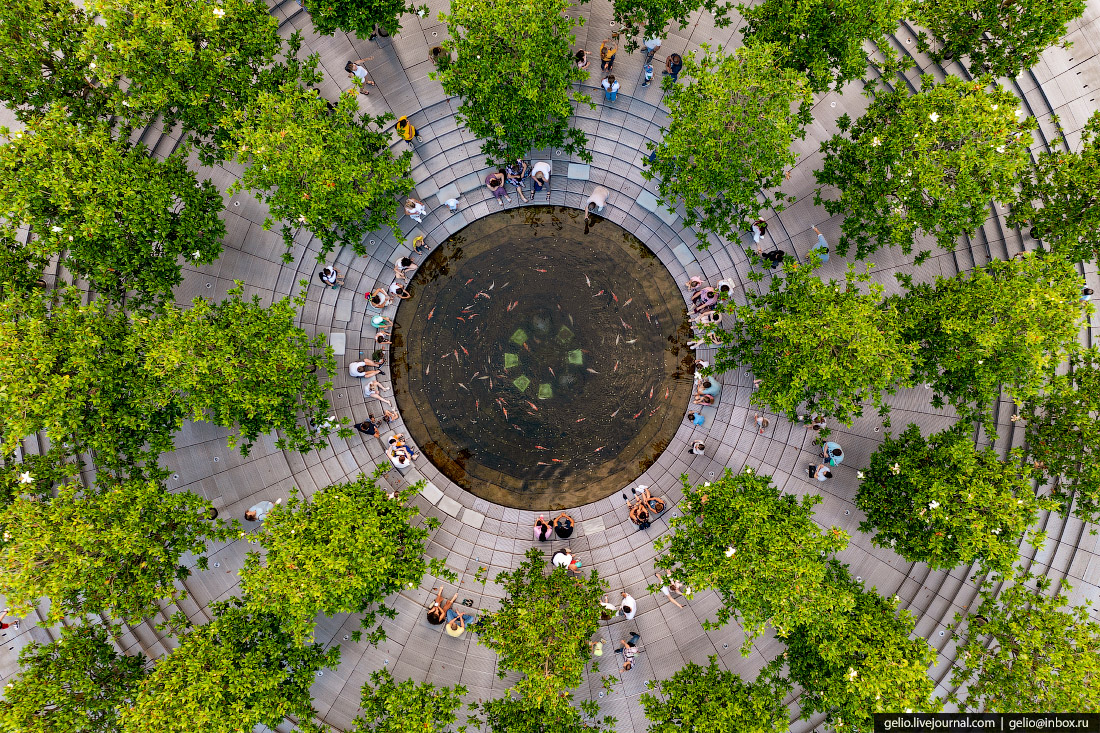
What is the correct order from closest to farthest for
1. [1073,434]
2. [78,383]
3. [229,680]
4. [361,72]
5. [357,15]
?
[78,383], [229,680], [1073,434], [357,15], [361,72]

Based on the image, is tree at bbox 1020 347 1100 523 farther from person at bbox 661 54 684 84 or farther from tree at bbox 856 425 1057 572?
person at bbox 661 54 684 84

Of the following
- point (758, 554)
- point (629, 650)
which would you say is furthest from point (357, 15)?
point (629, 650)

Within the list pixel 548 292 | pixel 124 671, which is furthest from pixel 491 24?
pixel 124 671

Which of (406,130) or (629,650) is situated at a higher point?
(406,130)

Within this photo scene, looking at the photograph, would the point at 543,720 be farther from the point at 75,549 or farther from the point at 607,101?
the point at 607,101

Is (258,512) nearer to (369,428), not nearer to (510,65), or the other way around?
(369,428)

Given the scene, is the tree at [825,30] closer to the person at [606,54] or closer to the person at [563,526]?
the person at [606,54]

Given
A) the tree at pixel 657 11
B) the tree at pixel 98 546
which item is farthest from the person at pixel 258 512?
the tree at pixel 657 11
